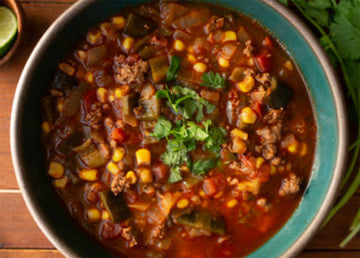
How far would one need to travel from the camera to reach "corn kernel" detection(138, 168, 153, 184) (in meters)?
3.88

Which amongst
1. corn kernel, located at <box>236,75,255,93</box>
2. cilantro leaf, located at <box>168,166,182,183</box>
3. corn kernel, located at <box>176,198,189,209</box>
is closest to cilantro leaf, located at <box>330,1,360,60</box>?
corn kernel, located at <box>236,75,255,93</box>

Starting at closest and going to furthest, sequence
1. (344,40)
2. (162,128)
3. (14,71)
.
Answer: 1. (162,128)
2. (344,40)
3. (14,71)

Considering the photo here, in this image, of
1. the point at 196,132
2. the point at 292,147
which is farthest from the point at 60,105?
the point at 292,147

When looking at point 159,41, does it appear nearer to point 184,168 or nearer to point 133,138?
point 133,138

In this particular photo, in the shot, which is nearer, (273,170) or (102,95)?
(102,95)

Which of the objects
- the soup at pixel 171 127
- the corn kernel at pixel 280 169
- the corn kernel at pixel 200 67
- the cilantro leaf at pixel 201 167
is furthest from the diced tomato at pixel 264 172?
the corn kernel at pixel 200 67

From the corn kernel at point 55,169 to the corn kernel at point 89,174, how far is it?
19 centimetres

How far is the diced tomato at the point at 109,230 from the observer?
3939 millimetres

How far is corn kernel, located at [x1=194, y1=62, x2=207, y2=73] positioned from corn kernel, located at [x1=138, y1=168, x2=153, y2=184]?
1.04 meters

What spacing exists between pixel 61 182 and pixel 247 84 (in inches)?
78.0

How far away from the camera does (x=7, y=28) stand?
398 cm

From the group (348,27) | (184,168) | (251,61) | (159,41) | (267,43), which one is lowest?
(184,168)

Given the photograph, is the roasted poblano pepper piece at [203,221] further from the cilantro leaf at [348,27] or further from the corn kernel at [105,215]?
the cilantro leaf at [348,27]

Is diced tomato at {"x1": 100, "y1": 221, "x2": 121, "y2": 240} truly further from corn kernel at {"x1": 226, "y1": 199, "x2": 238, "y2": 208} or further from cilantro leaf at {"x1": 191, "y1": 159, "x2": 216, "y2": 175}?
corn kernel at {"x1": 226, "y1": 199, "x2": 238, "y2": 208}
